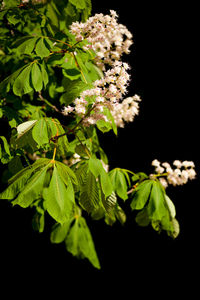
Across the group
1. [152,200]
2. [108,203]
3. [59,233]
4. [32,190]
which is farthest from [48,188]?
[59,233]

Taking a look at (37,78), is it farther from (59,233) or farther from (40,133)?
Answer: (59,233)

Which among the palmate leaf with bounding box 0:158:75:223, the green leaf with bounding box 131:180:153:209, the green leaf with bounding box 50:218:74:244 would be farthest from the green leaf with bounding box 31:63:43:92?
the green leaf with bounding box 50:218:74:244

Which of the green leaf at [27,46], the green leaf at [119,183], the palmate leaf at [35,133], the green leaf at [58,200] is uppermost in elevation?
the green leaf at [27,46]

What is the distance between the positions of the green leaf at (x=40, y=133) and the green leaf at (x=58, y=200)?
14 centimetres

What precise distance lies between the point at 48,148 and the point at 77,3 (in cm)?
68

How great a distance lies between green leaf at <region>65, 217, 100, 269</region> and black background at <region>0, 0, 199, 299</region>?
902 mm

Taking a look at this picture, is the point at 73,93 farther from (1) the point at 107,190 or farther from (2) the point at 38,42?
(1) the point at 107,190

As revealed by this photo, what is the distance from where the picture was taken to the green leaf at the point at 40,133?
1.02 metres

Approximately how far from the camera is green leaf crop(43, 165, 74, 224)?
0.87m

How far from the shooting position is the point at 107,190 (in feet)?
3.49

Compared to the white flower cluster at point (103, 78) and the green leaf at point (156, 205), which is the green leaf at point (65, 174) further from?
the green leaf at point (156, 205)

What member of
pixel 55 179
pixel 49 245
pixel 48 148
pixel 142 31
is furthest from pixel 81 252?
pixel 142 31

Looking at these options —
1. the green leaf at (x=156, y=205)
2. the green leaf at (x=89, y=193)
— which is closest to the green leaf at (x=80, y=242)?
the green leaf at (x=156, y=205)

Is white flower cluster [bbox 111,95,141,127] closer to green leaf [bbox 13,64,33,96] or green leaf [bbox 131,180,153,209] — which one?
green leaf [bbox 131,180,153,209]
